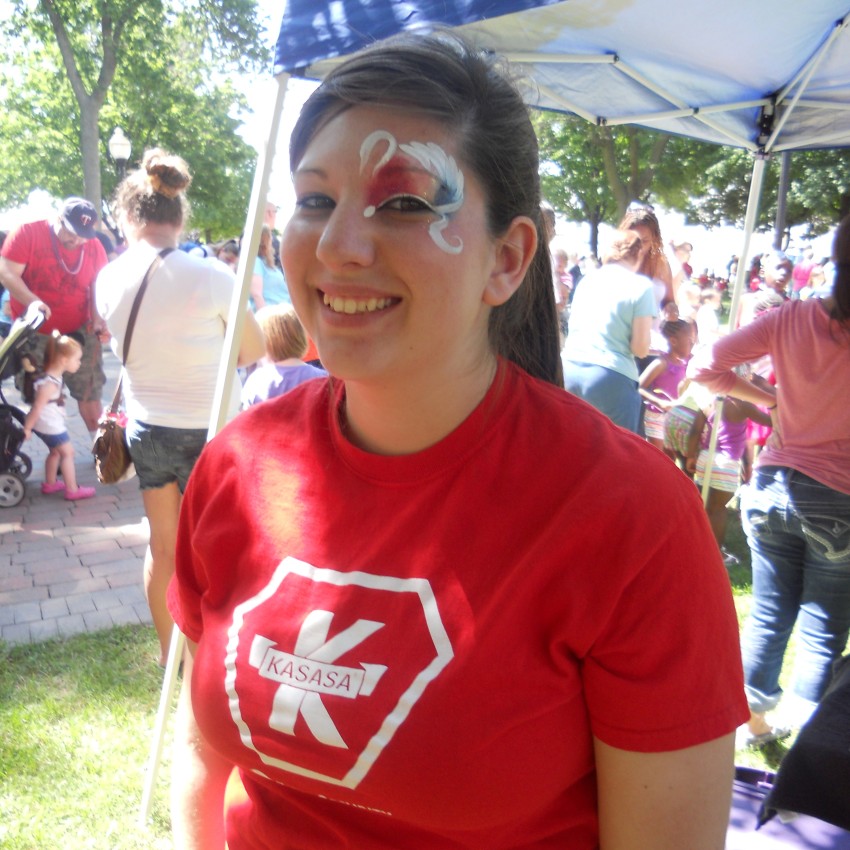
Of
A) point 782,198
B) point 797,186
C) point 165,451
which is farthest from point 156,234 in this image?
point 797,186

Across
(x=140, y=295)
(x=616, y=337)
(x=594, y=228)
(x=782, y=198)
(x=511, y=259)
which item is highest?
(x=511, y=259)

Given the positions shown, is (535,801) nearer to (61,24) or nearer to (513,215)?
(513,215)

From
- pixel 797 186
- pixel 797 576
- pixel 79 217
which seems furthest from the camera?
pixel 797 186

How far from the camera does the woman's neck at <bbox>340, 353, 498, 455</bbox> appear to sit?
125cm

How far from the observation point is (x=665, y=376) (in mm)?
5820

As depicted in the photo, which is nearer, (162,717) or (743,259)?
(162,717)

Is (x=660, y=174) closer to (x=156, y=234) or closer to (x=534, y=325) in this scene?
(x=156, y=234)

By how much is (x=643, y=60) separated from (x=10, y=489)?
4.94 m

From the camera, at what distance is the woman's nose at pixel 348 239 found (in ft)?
3.76

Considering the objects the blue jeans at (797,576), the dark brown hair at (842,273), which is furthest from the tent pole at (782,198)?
the blue jeans at (797,576)

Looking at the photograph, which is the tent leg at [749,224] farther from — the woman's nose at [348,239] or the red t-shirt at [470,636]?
the woman's nose at [348,239]

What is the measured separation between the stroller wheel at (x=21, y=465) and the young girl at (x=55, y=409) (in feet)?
0.64

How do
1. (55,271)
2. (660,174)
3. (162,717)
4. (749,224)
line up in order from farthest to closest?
(660,174) < (55,271) < (749,224) < (162,717)

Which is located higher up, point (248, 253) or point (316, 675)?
point (248, 253)
